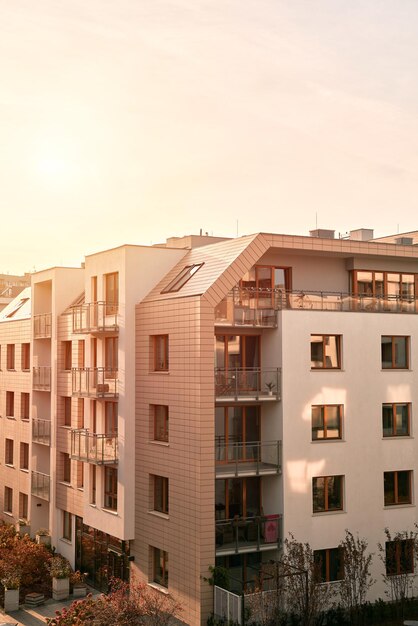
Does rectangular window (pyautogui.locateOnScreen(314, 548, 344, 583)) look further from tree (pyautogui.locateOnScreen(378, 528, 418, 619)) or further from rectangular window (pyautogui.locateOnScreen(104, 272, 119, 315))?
rectangular window (pyautogui.locateOnScreen(104, 272, 119, 315))

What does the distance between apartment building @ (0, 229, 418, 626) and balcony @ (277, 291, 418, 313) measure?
0.06 m

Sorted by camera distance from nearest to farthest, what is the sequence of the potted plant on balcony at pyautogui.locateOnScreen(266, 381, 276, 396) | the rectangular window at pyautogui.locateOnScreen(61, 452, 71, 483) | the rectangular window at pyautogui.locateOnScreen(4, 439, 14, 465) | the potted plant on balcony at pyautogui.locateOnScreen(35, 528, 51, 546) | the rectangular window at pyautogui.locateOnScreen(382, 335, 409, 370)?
1. the potted plant on balcony at pyautogui.locateOnScreen(266, 381, 276, 396)
2. the rectangular window at pyautogui.locateOnScreen(382, 335, 409, 370)
3. the rectangular window at pyautogui.locateOnScreen(61, 452, 71, 483)
4. the potted plant on balcony at pyautogui.locateOnScreen(35, 528, 51, 546)
5. the rectangular window at pyautogui.locateOnScreen(4, 439, 14, 465)

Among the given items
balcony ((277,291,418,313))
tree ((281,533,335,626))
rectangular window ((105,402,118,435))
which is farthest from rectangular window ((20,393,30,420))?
tree ((281,533,335,626))

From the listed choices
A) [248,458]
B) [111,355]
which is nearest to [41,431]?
[111,355]

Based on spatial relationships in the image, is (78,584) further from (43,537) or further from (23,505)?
(23,505)

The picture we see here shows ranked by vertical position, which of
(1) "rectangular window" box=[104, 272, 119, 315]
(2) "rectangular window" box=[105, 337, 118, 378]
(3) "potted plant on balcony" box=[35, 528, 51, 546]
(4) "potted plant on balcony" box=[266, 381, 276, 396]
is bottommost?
(3) "potted plant on balcony" box=[35, 528, 51, 546]

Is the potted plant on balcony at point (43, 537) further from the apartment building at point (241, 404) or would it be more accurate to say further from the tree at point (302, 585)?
the tree at point (302, 585)

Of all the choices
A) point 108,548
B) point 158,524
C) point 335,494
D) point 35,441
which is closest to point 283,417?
point 335,494

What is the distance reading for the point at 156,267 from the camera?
105ft

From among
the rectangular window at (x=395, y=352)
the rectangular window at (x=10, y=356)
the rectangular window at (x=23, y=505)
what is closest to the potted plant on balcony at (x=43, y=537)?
the rectangular window at (x=23, y=505)

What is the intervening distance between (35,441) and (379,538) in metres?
19.2

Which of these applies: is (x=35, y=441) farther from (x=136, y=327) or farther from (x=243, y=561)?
(x=243, y=561)

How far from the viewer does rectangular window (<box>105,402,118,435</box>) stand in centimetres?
3256

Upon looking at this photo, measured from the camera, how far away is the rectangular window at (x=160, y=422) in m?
29.4
